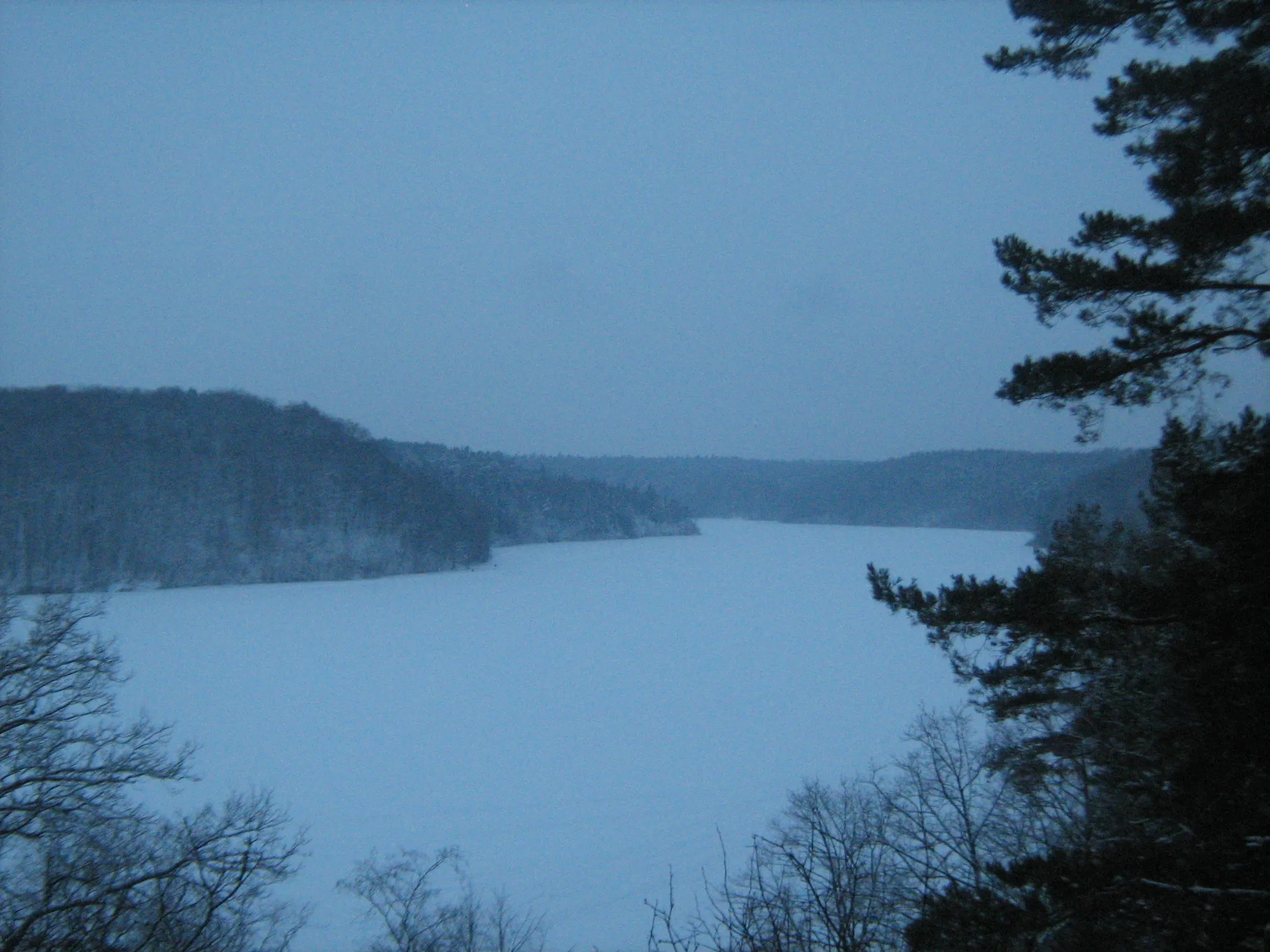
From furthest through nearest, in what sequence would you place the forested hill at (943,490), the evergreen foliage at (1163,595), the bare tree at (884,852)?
1. the forested hill at (943,490)
2. the bare tree at (884,852)
3. the evergreen foliage at (1163,595)

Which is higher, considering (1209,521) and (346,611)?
(1209,521)

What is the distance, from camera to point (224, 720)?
52.9 ft

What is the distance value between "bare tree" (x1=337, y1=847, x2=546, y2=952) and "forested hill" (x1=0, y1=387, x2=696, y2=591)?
2282 cm

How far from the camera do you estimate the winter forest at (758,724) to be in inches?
123

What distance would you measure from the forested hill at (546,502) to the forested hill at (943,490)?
Result: 226 inches

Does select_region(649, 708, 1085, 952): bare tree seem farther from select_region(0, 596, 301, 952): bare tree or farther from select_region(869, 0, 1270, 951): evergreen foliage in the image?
select_region(0, 596, 301, 952): bare tree

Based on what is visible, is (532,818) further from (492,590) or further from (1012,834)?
(492,590)

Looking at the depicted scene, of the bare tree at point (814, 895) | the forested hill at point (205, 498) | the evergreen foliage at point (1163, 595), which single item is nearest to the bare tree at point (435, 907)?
the bare tree at point (814, 895)

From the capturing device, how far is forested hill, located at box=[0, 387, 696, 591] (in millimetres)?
30375

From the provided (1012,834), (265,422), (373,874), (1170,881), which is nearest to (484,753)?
(373,874)

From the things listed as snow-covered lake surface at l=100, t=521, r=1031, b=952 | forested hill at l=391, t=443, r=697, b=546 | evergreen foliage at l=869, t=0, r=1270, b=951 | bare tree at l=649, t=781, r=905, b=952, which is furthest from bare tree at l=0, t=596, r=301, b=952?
forested hill at l=391, t=443, r=697, b=546

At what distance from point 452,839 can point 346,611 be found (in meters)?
24.4

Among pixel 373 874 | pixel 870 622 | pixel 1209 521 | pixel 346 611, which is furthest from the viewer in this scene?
pixel 346 611

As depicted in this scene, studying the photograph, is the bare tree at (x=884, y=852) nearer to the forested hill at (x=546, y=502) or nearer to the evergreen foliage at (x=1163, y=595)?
the evergreen foliage at (x=1163, y=595)
